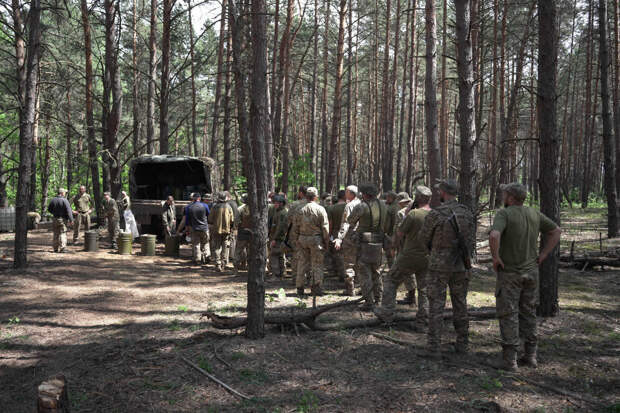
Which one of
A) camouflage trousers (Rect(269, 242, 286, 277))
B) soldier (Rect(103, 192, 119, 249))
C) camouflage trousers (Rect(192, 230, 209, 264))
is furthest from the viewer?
soldier (Rect(103, 192, 119, 249))

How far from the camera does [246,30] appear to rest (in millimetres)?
5668

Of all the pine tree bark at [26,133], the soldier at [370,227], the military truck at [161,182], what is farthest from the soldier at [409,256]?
the military truck at [161,182]

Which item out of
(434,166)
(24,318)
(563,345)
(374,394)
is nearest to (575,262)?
(434,166)

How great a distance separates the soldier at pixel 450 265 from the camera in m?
5.01

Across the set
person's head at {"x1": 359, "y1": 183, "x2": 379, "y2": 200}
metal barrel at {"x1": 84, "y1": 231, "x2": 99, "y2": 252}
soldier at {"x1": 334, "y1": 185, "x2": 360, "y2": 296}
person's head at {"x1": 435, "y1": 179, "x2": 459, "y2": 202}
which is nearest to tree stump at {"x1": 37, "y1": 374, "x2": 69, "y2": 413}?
person's head at {"x1": 435, "y1": 179, "x2": 459, "y2": 202}

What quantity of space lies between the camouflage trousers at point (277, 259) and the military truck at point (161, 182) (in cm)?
554

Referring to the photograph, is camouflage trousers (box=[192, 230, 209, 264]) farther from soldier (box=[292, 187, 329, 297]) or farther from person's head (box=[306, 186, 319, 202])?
person's head (box=[306, 186, 319, 202])

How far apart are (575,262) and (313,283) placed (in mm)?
6877

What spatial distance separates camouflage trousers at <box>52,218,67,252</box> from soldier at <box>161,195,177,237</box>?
2.72m

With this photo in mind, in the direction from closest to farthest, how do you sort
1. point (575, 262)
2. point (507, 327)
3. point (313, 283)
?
point (507, 327) → point (313, 283) → point (575, 262)

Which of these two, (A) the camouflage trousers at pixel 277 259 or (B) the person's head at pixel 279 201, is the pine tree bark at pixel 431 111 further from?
(A) the camouflage trousers at pixel 277 259

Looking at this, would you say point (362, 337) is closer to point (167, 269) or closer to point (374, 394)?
point (374, 394)

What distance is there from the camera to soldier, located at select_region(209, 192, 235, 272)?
10.7 meters

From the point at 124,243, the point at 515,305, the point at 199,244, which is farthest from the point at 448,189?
the point at 124,243
